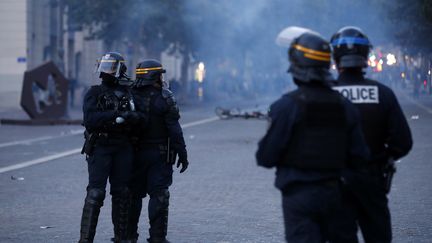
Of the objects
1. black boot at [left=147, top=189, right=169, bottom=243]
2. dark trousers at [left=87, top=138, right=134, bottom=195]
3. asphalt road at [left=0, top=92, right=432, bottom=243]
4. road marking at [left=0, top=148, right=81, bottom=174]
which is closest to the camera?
dark trousers at [left=87, top=138, right=134, bottom=195]

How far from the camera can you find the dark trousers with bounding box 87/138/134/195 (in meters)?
7.82

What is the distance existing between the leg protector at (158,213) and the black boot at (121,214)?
0.67ft

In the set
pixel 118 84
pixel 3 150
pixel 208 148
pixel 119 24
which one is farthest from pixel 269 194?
pixel 119 24

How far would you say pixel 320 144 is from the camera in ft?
17.2

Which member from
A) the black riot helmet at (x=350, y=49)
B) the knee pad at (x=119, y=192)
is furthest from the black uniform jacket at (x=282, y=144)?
the knee pad at (x=119, y=192)

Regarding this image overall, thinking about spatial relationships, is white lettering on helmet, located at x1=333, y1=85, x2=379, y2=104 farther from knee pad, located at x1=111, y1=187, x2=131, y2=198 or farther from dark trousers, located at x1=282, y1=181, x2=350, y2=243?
knee pad, located at x1=111, y1=187, x2=131, y2=198

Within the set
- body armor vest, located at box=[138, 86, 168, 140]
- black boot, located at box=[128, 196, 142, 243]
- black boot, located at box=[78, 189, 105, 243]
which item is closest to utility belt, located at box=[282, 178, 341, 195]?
black boot, located at box=[78, 189, 105, 243]

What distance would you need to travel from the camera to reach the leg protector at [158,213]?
8047mm

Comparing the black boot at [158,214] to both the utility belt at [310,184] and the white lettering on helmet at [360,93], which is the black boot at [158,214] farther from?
the utility belt at [310,184]

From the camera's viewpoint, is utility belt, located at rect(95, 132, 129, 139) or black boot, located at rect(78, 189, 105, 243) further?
utility belt, located at rect(95, 132, 129, 139)

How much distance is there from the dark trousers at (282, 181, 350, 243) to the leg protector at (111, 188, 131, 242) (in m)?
2.89

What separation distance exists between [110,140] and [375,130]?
2741 millimetres

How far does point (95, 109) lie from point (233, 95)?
211ft

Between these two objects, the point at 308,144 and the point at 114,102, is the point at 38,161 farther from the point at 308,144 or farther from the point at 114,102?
the point at 308,144
